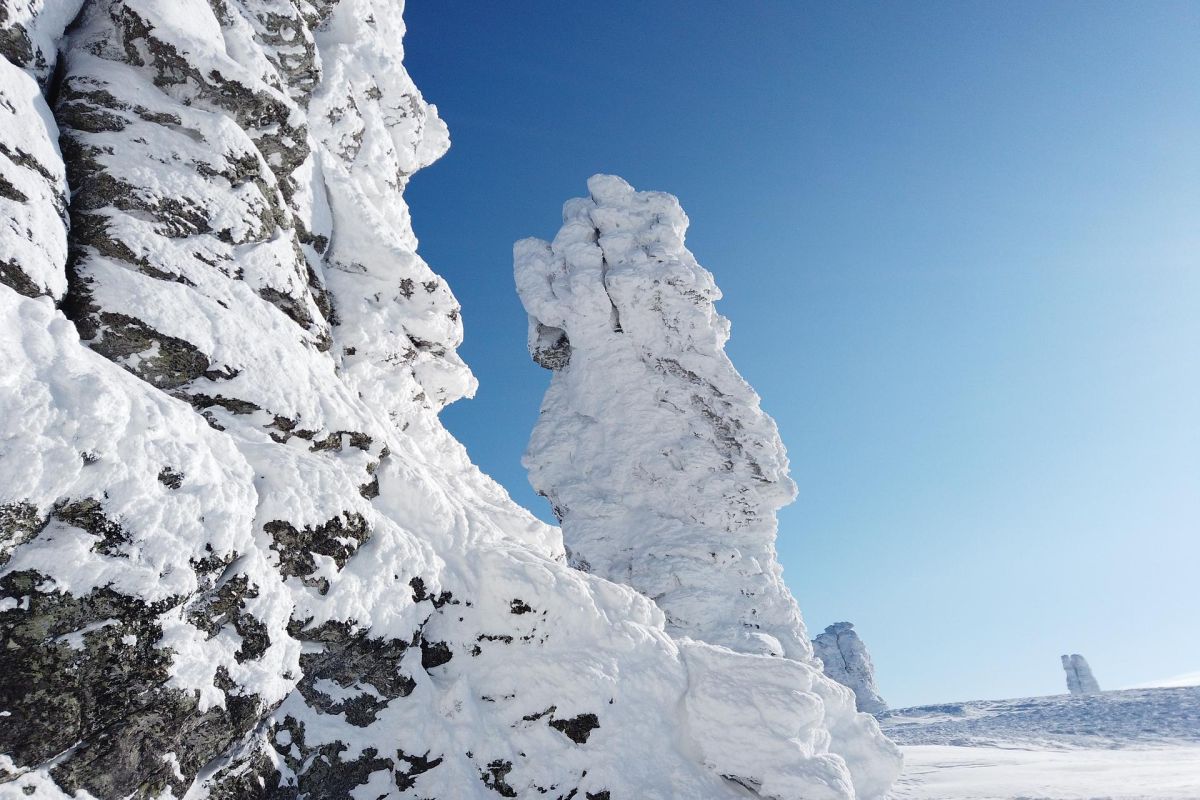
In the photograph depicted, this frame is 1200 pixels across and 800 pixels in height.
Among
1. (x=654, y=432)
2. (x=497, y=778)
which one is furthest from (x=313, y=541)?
(x=654, y=432)

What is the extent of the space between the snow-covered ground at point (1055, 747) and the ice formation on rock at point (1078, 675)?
95.6 feet

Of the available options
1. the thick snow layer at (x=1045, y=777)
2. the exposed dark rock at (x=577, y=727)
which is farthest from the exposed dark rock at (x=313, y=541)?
the thick snow layer at (x=1045, y=777)

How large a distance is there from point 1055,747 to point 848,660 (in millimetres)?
41578

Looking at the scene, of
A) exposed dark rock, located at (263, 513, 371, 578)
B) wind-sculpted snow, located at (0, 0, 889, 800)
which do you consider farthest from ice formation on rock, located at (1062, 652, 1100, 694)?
exposed dark rock, located at (263, 513, 371, 578)

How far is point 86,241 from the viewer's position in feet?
34.7

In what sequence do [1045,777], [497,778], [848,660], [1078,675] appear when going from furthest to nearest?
[1078,675] < [848,660] < [1045,777] < [497,778]

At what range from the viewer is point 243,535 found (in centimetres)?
877

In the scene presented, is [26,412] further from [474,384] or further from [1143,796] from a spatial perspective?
[1143,796]

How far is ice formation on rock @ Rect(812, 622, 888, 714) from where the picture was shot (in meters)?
71.2

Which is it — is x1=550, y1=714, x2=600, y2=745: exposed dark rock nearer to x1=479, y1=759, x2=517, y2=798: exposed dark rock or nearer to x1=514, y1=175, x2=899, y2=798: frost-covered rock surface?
x1=479, y1=759, x2=517, y2=798: exposed dark rock

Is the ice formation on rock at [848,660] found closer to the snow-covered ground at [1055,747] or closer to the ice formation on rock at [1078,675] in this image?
the snow-covered ground at [1055,747]

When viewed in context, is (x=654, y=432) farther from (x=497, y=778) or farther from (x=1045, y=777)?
(x=497, y=778)

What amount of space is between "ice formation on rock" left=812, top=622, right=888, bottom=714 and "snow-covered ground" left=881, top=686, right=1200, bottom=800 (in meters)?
6.70

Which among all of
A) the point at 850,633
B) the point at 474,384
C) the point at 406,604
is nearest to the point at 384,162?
the point at 474,384
